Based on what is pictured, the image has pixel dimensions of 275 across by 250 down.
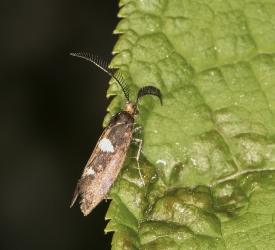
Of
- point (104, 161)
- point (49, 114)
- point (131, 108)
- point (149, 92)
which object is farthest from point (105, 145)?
point (49, 114)

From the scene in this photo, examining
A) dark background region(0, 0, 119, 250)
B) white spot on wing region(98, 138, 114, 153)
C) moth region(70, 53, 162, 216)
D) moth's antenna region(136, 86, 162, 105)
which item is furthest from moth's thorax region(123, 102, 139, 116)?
dark background region(0, 0, 119, 250)

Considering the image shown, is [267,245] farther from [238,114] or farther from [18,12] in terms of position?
[18,12]

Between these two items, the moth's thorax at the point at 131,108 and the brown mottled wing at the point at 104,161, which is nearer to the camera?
the moth's thorax at the point at 131,108

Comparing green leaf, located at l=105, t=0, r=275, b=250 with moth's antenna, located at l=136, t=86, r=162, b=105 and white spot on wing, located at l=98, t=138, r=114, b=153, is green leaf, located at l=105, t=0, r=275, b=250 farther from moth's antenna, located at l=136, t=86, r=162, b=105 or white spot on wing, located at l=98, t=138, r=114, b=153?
white spot on wing, located at l=98, t=138, r=114, b=153

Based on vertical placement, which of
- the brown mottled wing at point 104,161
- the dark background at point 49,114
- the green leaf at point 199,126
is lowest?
the dark background at point 49,114

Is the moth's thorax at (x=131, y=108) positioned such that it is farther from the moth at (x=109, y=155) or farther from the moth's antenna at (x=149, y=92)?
the moth's antenna at (x=149, y=92)

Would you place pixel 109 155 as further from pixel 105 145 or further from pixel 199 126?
pixel 199 126

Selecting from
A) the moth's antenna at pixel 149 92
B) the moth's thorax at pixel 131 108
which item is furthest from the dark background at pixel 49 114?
the moth's antenna at pixel 149 92

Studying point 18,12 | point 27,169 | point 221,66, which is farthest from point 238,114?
point 18,12
